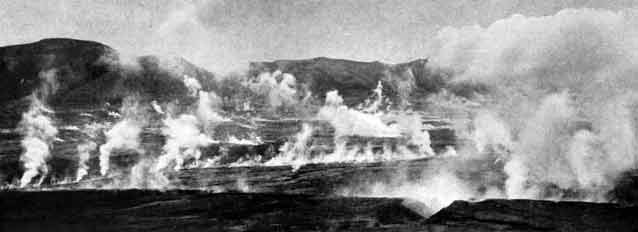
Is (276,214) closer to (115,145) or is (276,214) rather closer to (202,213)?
(202,213)

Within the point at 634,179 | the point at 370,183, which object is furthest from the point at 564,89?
the point at 370,183

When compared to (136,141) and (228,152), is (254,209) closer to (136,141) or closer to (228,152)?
(228,152)

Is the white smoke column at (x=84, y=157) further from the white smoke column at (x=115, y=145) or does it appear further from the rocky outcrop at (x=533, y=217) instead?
the rocky outcrop at (x=533, y=217)

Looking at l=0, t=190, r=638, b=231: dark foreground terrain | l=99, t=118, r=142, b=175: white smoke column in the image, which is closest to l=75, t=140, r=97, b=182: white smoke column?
l=99, t=118, r=142, b=175: white smoke column

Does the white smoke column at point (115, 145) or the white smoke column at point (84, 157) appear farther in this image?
the white smoke column at point (115, 145)

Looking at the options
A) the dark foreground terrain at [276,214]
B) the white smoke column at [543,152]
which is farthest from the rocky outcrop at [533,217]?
the white smoke column at [543,152]

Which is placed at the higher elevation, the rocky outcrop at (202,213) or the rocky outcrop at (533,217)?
the rocky outcrop at (202,213)
